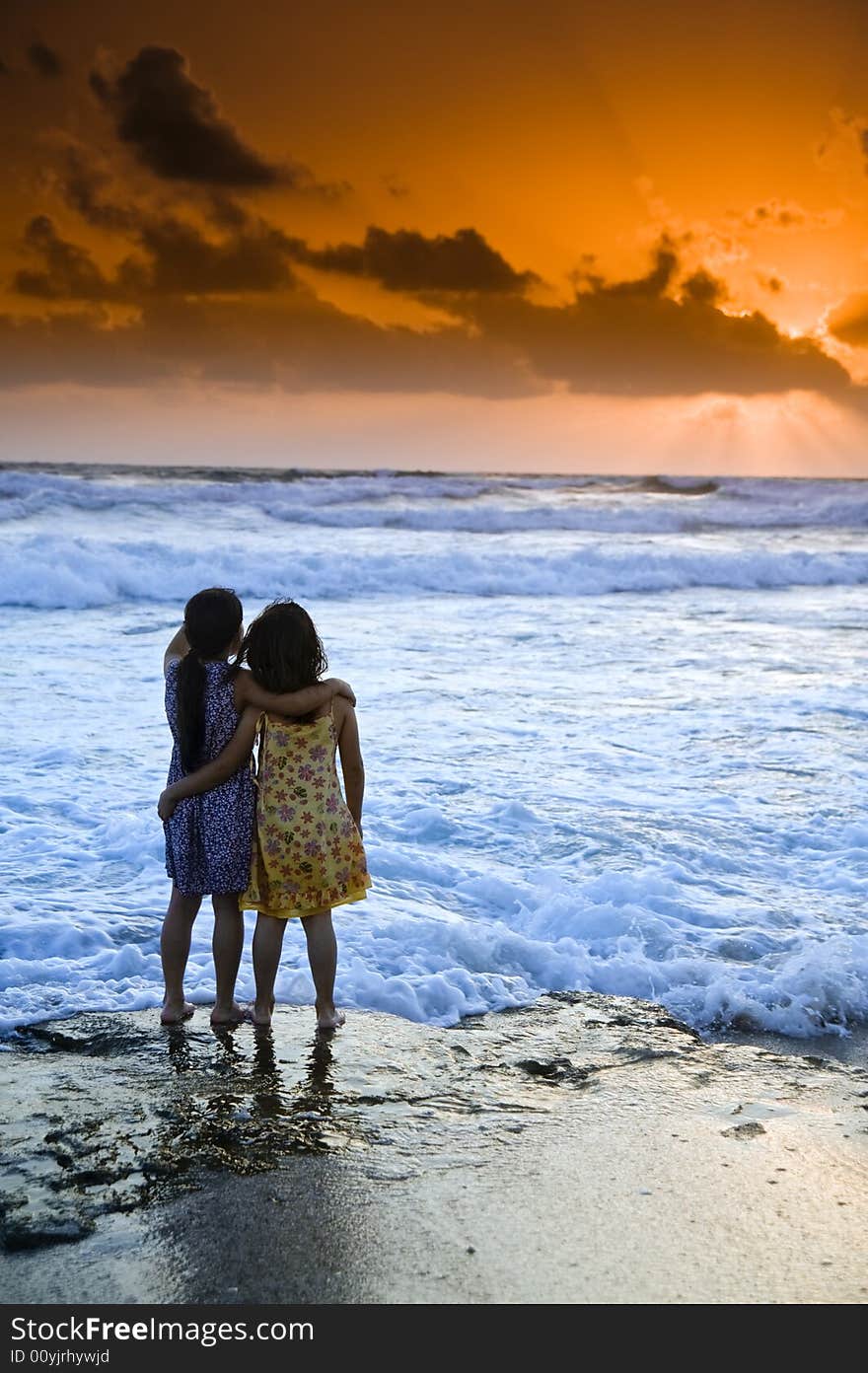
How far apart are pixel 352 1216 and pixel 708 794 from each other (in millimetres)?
4746

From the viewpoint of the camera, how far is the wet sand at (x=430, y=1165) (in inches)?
97.3

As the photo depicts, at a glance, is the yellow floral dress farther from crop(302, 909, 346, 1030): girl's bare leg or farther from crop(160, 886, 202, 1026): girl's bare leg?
crop(160, 886, 202, 1026): girl's bare leg

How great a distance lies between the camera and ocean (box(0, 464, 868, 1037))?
4477 millimetres

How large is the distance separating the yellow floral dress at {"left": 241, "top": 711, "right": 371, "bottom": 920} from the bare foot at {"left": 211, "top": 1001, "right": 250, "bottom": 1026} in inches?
14.4

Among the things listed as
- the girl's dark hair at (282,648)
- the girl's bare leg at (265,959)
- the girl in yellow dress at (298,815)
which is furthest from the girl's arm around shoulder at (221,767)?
the girl's bare leg at (265,959)

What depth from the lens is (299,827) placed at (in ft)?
12.4

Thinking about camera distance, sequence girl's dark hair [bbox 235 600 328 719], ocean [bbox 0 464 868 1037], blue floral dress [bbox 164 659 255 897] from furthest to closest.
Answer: ocean [bbox 0 464 868 1037], blue floral dress [bbox 164 659 255 897], girl's dark hair [bbox 235 600 328 719]

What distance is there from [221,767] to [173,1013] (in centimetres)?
88

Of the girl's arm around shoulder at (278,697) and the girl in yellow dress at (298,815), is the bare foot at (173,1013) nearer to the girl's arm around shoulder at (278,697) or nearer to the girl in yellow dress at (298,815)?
the girl in yellow dress at (298,815)

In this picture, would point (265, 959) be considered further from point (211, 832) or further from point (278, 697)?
point (278, 697)

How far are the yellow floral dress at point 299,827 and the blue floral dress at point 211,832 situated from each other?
0.05m

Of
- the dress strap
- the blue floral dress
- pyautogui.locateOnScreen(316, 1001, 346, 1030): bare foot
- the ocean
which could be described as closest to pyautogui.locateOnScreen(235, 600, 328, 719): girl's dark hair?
the dress strap

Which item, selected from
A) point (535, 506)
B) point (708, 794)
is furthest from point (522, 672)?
point (535, 506)
